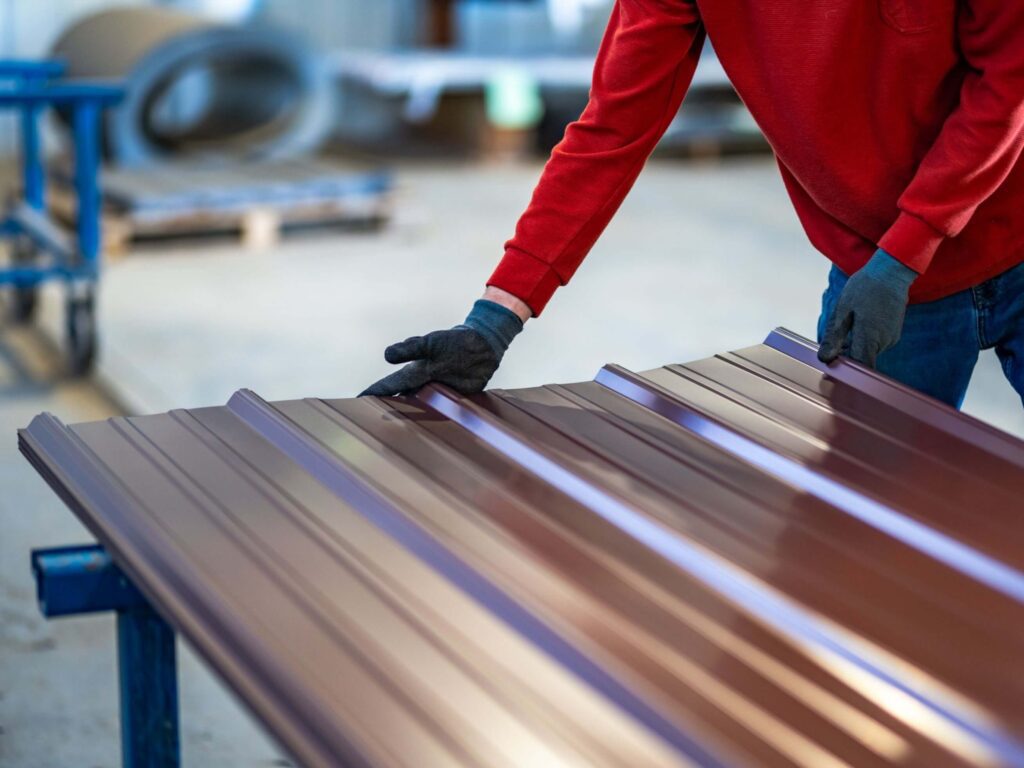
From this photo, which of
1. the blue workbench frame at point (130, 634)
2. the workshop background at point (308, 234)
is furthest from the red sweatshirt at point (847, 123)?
the workshop background at point (308, 234)

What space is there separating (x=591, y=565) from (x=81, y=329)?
10.7 ft

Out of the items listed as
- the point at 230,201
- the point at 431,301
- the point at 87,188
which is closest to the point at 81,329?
the point at 87,188

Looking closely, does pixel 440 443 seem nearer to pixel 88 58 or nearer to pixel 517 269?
pixel 517 269

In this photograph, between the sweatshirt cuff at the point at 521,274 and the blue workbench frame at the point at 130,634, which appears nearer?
the blue workbench frame at the point at 130,634

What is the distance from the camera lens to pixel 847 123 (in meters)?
1.71

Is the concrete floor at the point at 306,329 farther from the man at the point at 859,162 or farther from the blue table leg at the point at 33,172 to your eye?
the man at the point at 859,162

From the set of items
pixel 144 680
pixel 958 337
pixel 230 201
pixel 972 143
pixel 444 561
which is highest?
pixel 972 143

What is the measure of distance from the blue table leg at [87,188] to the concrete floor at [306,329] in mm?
401

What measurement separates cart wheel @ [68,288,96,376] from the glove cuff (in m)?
2.74

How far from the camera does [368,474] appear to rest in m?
1.40

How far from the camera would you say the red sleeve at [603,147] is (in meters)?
1.74

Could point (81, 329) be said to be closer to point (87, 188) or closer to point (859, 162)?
point (87, 188)

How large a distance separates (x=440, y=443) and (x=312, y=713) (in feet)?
1.87

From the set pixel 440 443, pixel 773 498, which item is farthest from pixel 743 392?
pixel 440 443
